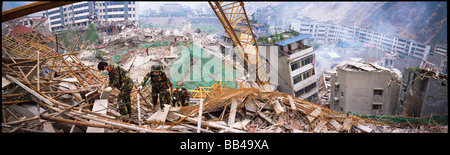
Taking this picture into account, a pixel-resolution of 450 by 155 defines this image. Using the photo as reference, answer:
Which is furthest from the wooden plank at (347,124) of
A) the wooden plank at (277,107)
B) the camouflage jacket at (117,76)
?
the camouflage jacket at (117,76)

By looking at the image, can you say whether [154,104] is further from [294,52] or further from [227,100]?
[294,52]

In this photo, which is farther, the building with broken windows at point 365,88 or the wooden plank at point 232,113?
the building with broken windows at point 365,88

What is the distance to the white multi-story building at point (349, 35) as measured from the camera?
29.6 m

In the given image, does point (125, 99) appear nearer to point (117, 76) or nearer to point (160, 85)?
point (117, 76)

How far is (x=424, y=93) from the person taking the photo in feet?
41.7

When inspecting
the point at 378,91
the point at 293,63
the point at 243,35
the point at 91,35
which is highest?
the point at 243,35

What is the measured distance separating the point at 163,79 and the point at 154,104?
713 mm

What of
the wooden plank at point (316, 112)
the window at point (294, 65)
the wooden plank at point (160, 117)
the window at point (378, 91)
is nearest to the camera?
the wooden plank at point (160, 117)

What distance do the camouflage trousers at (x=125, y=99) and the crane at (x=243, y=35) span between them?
24.5ft

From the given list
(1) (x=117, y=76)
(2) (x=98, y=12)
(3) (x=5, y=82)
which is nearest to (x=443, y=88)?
(1) (x=117, y=76)

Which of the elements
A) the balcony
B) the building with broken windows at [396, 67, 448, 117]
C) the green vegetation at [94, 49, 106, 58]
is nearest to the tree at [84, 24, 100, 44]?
the green vegetation at [94, 49, 106, 58]

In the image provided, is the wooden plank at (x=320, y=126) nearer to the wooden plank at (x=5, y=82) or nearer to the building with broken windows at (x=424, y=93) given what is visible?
the wooden plank at (x=5, y=82)

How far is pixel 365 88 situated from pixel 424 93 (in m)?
3.58

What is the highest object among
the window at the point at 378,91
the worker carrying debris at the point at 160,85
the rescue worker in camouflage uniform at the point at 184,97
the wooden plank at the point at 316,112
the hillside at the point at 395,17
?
the hillside at the point at 395,17
